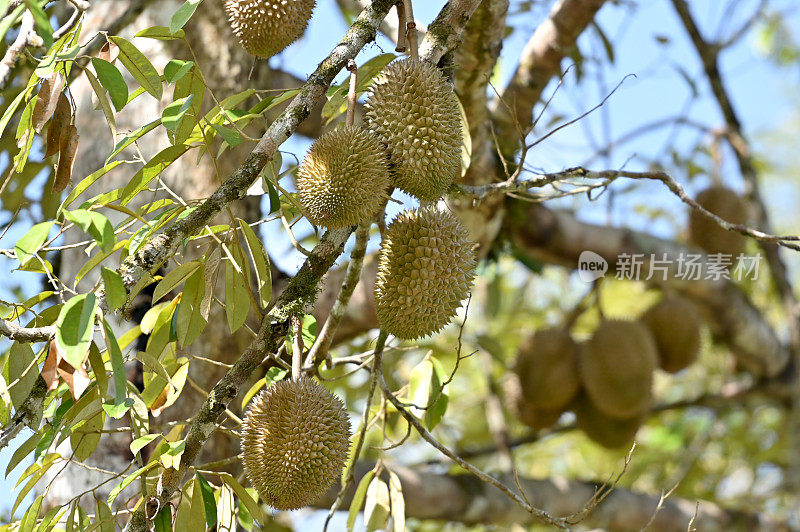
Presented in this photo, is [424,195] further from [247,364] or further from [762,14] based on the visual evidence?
[762,14]

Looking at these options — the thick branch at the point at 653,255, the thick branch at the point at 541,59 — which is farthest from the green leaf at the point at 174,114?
the thick branch at the point at 653,255

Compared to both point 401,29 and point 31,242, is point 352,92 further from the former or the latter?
point 31,242

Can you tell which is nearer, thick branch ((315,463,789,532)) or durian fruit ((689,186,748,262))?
thick branch ((315,463,789,532))

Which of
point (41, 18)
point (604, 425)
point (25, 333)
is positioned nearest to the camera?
point (41, 18)

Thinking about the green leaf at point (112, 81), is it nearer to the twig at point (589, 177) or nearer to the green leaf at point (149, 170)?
the green leaf at point (149, 170)

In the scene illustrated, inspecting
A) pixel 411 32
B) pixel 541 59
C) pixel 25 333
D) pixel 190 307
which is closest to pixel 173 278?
pixel 190 307

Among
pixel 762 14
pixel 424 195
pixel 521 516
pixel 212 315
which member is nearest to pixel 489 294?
pixel 521 516

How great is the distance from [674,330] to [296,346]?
161cm

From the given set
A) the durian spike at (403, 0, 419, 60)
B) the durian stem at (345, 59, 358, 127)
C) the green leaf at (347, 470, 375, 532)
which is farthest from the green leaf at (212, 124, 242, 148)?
the green leaf at (347, 470, 375, 532)

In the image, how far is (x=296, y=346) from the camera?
0.87 metres

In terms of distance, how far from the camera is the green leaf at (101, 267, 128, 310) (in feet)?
2.19

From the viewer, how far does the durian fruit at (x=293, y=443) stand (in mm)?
790

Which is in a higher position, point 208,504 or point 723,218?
point 723,218

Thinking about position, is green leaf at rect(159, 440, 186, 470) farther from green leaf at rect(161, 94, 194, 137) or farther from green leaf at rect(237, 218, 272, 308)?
green leaf at rect(161, 94, 194, 137)
